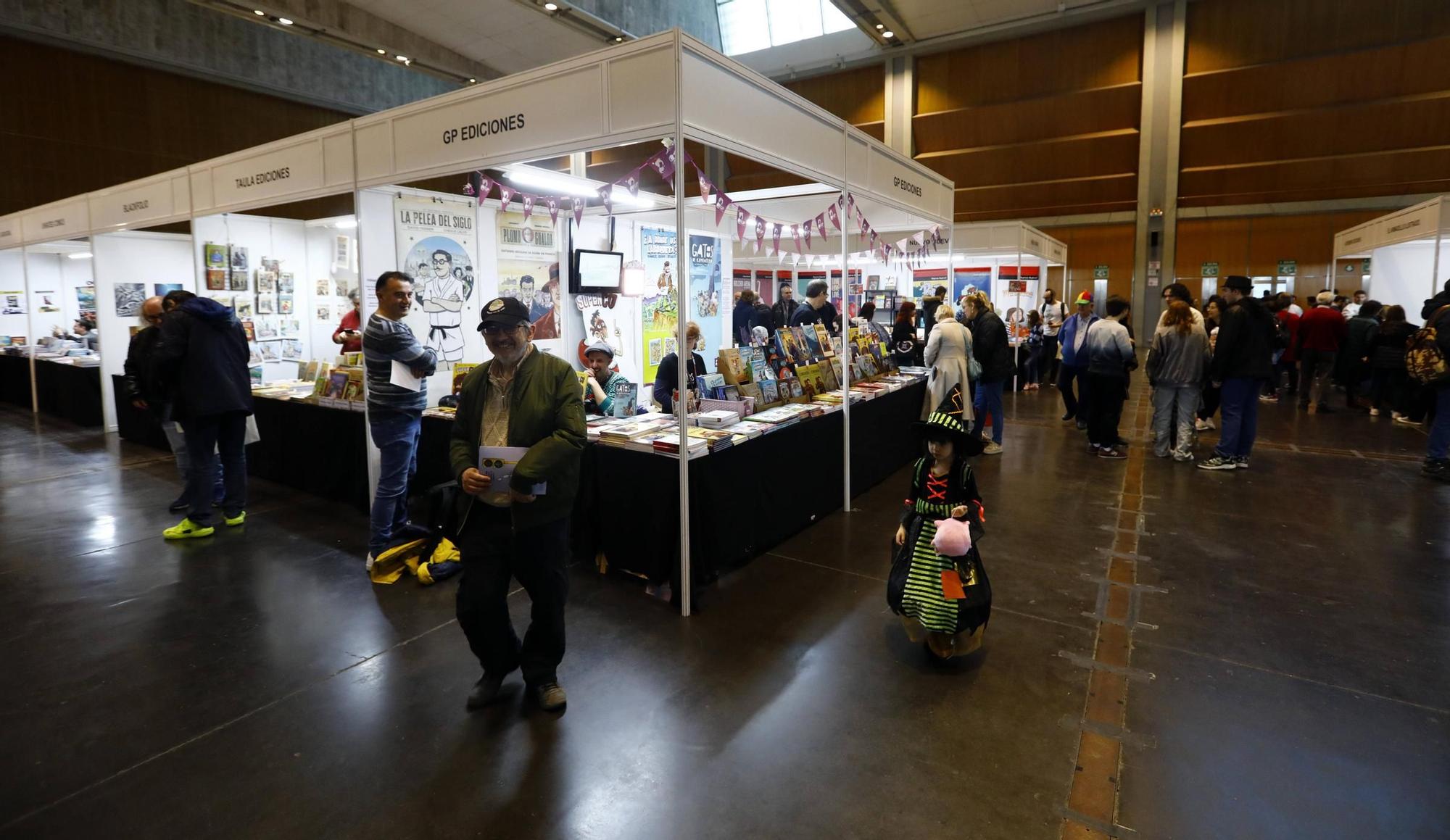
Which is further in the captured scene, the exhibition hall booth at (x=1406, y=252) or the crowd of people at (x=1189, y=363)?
the exhibition hall booth at (x=1406, y=252)

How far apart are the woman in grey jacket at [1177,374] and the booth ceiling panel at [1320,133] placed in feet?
31.8

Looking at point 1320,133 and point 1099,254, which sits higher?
point 1320,133

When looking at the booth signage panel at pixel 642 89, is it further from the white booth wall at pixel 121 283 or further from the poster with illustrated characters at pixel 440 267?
the white booth wall at pixel 121 283

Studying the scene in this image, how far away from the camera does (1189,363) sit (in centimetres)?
625

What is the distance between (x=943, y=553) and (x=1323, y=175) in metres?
15.1

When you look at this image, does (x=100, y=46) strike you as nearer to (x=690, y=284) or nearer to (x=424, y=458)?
(x=690, y=284)

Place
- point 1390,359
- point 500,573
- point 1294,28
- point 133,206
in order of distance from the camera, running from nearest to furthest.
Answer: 1. point 500,573
2. point 133,206
3. point 1390,359
4. point 1294,28

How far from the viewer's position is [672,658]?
3020mm

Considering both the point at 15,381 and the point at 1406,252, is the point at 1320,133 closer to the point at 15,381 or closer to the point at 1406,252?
the point at 1406,252

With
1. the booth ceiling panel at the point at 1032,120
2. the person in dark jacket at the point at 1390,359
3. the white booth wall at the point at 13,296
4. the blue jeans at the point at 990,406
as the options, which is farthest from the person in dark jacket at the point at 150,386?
the booth ceiling panel at the point at 1032,120

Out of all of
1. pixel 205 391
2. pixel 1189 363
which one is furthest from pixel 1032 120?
pixel 205 391

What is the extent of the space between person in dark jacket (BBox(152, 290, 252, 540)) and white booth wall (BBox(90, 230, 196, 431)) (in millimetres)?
4431

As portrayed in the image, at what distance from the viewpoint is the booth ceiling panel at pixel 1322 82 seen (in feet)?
39.4

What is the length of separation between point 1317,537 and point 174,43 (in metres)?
16.9
